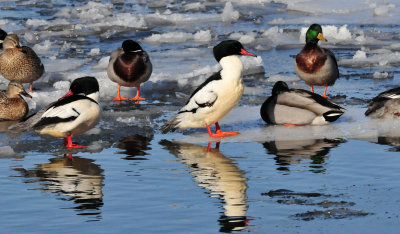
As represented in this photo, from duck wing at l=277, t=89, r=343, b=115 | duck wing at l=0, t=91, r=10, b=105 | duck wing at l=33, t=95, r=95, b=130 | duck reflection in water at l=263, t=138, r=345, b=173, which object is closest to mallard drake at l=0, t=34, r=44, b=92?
duck wing at l=0, t=91, r=10, b=105

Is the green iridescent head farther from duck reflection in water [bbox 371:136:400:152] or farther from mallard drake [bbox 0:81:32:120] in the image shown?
mallard drake [bbox 0:81:32:120]

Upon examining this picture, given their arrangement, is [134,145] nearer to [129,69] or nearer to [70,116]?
[70,116]

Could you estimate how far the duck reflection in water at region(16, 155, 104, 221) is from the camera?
264 inches

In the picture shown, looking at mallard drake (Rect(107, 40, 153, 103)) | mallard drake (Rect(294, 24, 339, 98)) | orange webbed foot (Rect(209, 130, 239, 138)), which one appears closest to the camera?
orange webbed foot (Rect(209, 130, 239, 138))

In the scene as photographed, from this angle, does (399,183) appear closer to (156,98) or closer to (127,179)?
(127,179)

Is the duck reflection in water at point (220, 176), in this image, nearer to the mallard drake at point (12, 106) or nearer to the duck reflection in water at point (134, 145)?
the duck reflection in water at point (134, 145)

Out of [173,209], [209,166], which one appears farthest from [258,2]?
[173,209]

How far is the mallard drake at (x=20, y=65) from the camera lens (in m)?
13.2

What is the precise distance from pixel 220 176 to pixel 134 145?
5.62 feet

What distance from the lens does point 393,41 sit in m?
16.9

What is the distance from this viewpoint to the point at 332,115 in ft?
32.9

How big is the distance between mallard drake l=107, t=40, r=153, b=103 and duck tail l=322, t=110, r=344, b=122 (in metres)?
3.20

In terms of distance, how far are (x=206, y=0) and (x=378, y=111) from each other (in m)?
14.8

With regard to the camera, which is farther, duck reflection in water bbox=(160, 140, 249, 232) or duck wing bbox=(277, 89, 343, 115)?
duck wing bbox=(277, 89, 343, 115)
